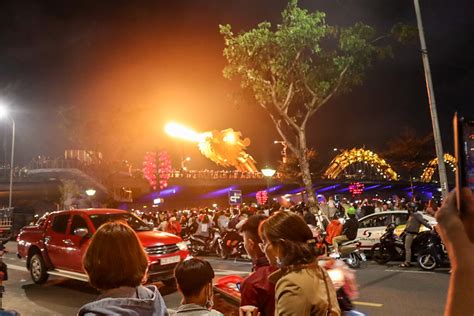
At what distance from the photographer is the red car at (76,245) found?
9.84 m

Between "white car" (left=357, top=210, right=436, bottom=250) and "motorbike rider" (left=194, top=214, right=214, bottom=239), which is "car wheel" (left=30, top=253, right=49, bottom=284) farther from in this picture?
"white car" (left=357, top=210, right=436, bottom=250)

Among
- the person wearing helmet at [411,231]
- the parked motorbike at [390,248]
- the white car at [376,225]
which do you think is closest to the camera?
the person wearing helmet at [411,231]

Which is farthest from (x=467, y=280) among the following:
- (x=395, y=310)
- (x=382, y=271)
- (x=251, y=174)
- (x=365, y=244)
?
(x=251, y=174)

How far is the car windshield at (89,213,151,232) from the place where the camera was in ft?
34.9

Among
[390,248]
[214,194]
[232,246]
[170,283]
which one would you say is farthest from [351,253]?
[214,194]

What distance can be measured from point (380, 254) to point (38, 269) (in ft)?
31.8

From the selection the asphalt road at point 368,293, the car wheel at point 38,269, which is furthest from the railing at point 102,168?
the car wheel at point 38,269

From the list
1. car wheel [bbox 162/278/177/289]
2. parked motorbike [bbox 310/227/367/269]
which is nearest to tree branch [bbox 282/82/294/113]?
parked motorbike [bbox 310/227/367/269]

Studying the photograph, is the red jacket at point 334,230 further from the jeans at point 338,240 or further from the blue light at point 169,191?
the blue light at point 169,191

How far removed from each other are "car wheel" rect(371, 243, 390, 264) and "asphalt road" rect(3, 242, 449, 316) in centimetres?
22

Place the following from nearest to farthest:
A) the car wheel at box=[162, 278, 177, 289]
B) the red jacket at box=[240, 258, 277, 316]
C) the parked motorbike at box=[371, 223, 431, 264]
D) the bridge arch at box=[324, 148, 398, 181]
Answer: the red jacket at box=[240, 258, 277, 316]
the car wheel at box=[162, 278, 177, 289]
the parked motorbike at box=[371, 223, 431, 264]
the bridge arch at box=[324, 148, 398, 181]

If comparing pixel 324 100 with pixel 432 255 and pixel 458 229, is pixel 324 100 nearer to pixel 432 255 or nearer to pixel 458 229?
pixel 432 255

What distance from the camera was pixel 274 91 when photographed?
68.1 feet

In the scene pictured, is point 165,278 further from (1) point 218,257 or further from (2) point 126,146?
(2) point 126,146
